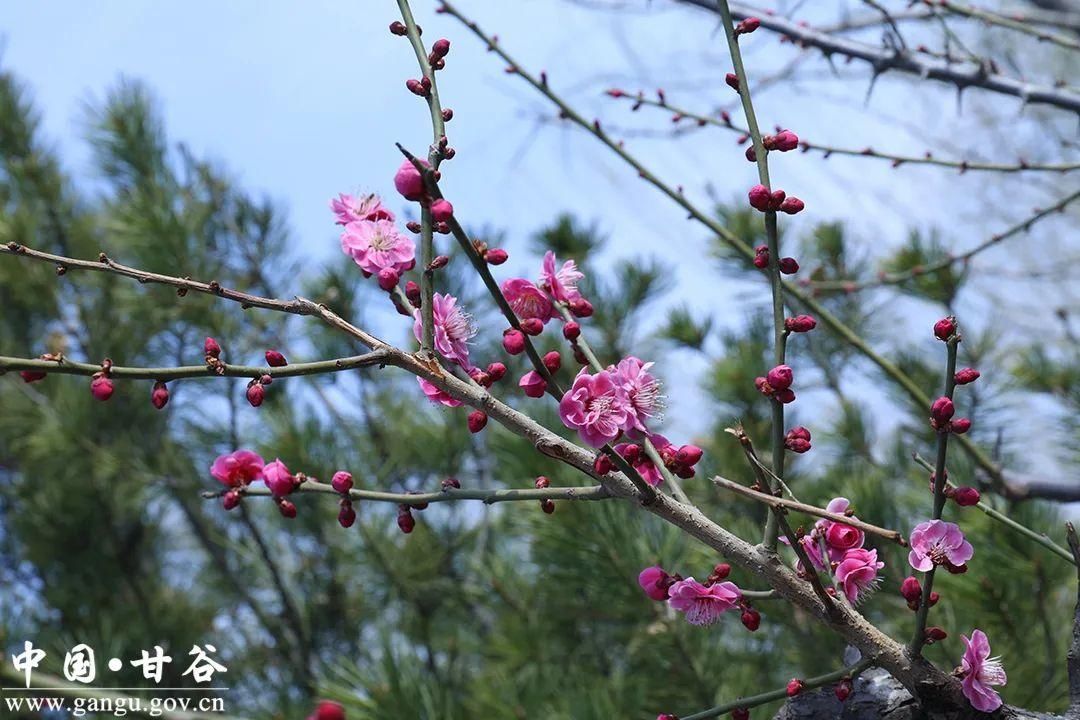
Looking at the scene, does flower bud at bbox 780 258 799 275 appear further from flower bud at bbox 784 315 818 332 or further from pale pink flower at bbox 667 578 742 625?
pale pink flower at bbox 667 578 742 625

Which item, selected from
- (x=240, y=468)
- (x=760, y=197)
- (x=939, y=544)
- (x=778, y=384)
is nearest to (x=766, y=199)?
(x=760, y=197)

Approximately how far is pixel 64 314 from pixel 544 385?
5.57ft

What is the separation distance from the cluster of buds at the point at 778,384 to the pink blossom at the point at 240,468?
0.29m

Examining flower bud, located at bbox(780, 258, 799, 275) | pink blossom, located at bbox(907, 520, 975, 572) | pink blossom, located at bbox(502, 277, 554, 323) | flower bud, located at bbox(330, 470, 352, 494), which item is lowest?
pink blossom, located at bbox(907, 520, 975, 572)

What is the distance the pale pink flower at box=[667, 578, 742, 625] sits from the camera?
59cm

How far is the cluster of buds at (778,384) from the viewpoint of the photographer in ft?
1.77

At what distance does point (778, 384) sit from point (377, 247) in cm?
27

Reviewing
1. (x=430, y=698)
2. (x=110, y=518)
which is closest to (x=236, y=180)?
(x=110, y=518)

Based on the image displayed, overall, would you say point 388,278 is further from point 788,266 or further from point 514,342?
point 788,266

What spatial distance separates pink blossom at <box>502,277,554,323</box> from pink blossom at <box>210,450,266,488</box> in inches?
7.4

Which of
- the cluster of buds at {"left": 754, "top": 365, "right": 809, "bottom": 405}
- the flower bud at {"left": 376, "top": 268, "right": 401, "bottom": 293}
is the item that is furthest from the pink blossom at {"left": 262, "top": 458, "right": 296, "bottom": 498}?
the cluster of buds at {"left": 754, "top": 365, "right": 809, "bottom": 405}

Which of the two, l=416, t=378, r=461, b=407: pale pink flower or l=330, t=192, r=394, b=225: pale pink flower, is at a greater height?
l=330, t=192, r=394, b=225: pale pink flower

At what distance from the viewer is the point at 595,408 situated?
56 centimetres

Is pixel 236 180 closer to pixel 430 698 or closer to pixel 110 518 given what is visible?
pixel 110 518
